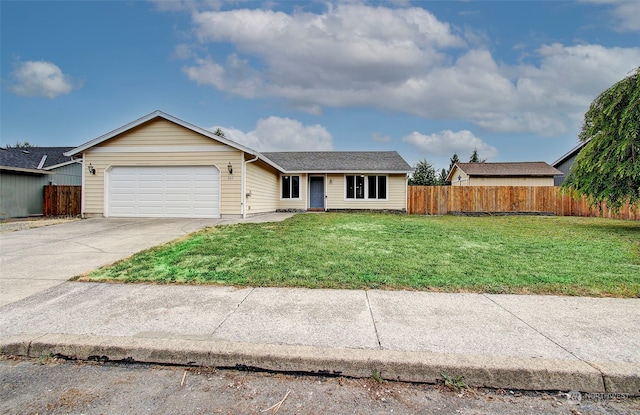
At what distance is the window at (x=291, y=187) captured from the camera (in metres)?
18.9

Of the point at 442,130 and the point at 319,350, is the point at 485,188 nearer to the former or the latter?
the point at 442,130

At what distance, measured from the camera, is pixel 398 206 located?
1800 cm

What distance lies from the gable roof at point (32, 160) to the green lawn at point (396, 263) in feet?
43.4

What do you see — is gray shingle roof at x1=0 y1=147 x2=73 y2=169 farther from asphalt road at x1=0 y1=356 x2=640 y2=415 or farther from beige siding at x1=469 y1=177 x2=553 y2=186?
beige siding at x1=469 y1=177 x2=553 y2=186

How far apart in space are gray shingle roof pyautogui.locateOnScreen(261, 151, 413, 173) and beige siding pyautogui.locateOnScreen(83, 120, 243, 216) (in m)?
5.88

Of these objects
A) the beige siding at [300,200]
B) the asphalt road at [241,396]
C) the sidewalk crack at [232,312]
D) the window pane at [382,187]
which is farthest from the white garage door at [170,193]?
the asphalt road at [241,396]

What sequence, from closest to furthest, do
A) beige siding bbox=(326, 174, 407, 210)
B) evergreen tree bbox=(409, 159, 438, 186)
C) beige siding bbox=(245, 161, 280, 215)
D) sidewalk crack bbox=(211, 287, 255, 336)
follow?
sidewalk crack bbox=(211, 287, 255, 336) → beige siding bbox=(245, 161, 280, 215) → beige siding bbox=(326, 174, 407, 210) → evergreen tree bbox=(409, 159, 438, 186)

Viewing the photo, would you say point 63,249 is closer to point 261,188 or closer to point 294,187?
point 261,188

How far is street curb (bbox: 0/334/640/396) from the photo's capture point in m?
2.27

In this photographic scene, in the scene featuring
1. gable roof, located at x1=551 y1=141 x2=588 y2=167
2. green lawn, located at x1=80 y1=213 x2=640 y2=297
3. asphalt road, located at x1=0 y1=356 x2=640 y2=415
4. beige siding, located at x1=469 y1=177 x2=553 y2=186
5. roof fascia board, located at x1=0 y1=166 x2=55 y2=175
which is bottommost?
asphalt road, located at x1=0 y1=356 x2=640 y2=415

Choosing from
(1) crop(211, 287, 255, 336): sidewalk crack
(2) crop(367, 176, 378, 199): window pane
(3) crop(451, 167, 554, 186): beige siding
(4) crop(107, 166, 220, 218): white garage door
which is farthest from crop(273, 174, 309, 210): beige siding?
(3) crop(451, 167, 554, 186): beige siding

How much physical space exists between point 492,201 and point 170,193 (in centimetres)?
1689

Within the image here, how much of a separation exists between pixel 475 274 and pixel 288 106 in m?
18.6

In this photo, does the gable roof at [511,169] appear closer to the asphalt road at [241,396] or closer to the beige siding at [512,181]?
the beige siding at [512,181]
